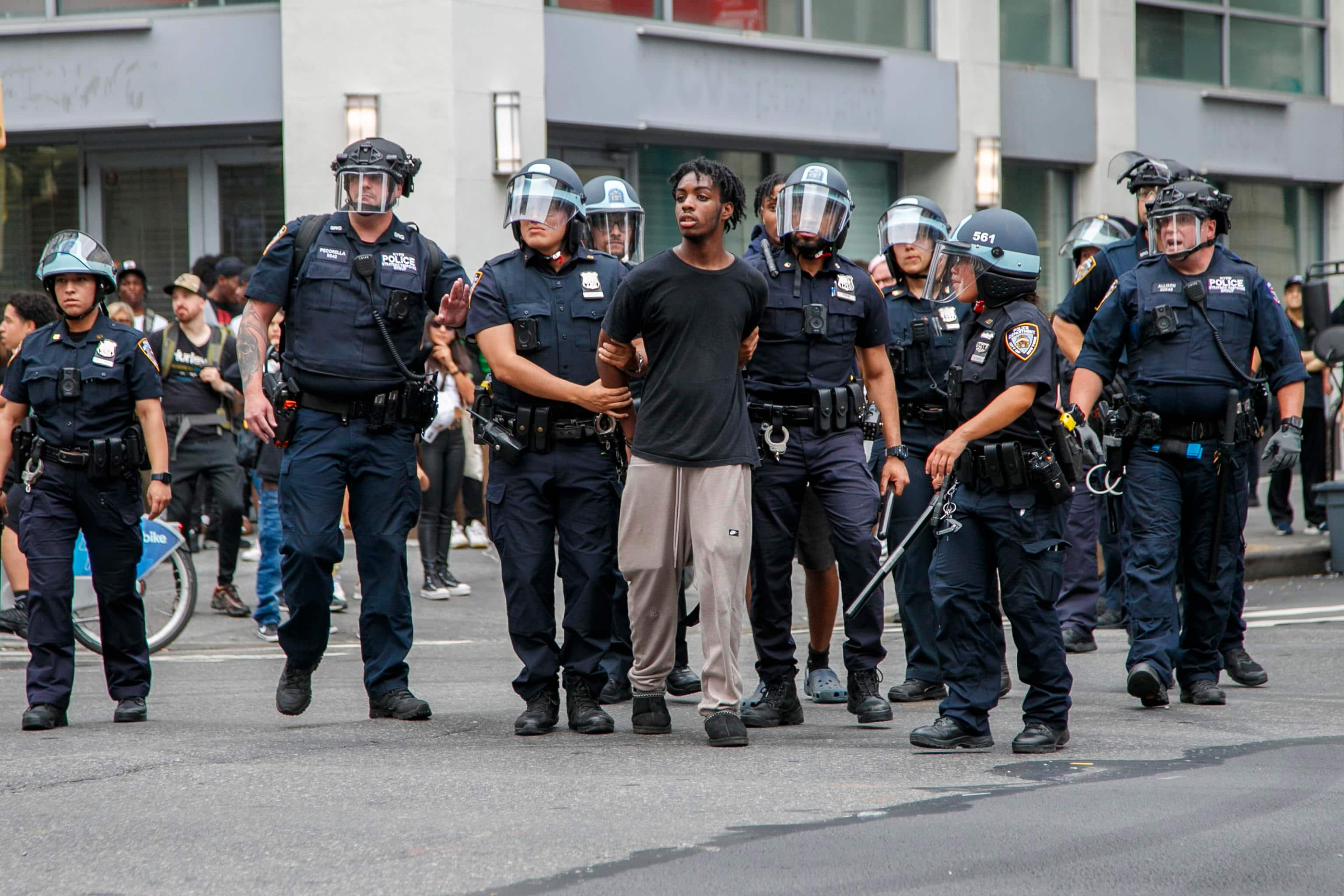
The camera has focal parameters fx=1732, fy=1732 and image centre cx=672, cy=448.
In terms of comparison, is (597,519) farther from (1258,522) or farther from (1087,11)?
(1087,11)

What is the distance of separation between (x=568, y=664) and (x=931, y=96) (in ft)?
38.4

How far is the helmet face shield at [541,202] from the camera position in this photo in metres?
6.64

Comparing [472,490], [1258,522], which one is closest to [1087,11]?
[1258,522]

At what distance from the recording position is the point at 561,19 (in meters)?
14.6

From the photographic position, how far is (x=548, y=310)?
6586 mm

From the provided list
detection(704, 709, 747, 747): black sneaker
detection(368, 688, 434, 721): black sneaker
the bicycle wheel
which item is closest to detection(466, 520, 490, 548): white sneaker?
the bicycle wheel

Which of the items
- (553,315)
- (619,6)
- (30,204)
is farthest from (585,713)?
(30,204)

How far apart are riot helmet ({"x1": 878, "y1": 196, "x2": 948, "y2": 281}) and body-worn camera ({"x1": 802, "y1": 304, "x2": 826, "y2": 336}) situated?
1107mm

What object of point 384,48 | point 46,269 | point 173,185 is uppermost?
point 384,48

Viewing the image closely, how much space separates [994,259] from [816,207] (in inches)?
32.6

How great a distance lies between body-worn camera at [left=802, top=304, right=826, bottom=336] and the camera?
6.67 metres

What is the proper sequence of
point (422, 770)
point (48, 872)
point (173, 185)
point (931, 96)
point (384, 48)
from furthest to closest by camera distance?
point (931, 96) → point (173, 185) → point (384, 48) → point (422, 770) → point (48, 872)

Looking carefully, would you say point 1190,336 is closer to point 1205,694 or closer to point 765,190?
point 1205,694

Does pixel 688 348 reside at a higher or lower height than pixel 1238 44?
lower
